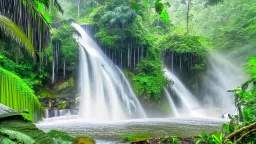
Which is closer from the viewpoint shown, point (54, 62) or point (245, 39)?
point (54, 62)

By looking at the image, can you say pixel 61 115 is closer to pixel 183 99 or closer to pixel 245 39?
pixel 183 99

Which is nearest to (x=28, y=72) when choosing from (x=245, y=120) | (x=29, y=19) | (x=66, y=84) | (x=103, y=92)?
(x=66, y=84)

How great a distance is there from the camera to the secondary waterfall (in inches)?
560

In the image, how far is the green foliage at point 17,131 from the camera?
6.35ft

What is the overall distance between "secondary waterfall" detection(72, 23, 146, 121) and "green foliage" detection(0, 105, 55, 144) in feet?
37.3

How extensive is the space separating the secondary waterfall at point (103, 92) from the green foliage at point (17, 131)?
11380mm

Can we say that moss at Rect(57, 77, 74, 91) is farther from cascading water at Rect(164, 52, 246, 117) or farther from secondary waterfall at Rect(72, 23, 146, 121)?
cascading water at Rect(164, 52, 246, 117)

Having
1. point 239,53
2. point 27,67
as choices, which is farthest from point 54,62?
point 239,53

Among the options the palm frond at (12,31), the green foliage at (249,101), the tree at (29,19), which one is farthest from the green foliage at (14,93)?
the green foliage at (249,101)

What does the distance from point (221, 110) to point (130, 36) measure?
8415 millimetres

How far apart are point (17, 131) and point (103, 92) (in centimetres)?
1311

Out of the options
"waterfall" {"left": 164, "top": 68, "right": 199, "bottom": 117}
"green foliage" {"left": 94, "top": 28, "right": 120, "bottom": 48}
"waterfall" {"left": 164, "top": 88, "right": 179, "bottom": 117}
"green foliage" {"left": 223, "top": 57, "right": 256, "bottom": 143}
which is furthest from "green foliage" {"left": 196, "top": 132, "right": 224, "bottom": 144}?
"green foliage" {"left": 94, "top": 28, "right": 120, "bottom": 48}

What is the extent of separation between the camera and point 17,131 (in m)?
2.04

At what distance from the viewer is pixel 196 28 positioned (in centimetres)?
3266
